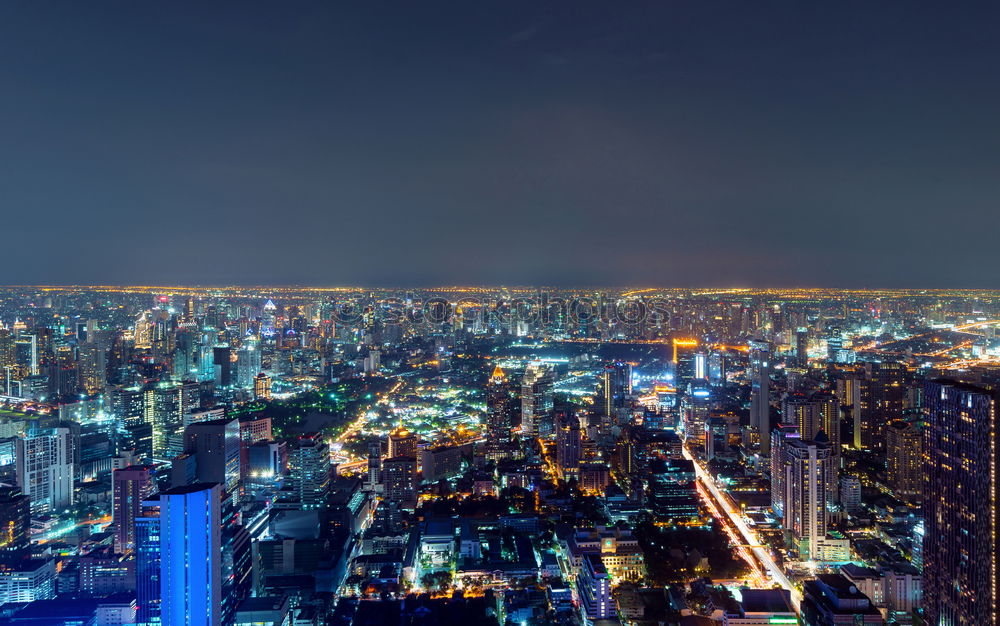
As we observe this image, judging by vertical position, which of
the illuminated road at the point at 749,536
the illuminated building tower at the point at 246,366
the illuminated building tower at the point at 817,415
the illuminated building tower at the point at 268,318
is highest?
the illuminated building tower at the point at 268,318

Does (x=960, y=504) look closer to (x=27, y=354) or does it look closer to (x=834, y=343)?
(x=834, y=343)

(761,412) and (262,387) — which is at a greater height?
(262,387)

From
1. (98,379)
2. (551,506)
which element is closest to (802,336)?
(551,506)

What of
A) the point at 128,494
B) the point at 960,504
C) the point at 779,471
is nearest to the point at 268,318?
the point at 128,494

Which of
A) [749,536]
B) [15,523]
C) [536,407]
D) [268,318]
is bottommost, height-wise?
[749,536]

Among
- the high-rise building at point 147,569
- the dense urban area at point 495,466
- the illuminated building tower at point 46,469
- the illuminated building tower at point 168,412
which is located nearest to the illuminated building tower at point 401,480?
the dense urban area at point 495,466

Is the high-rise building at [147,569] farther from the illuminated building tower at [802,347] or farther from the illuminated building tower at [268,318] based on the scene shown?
the illuminated building tower at [802,347]
